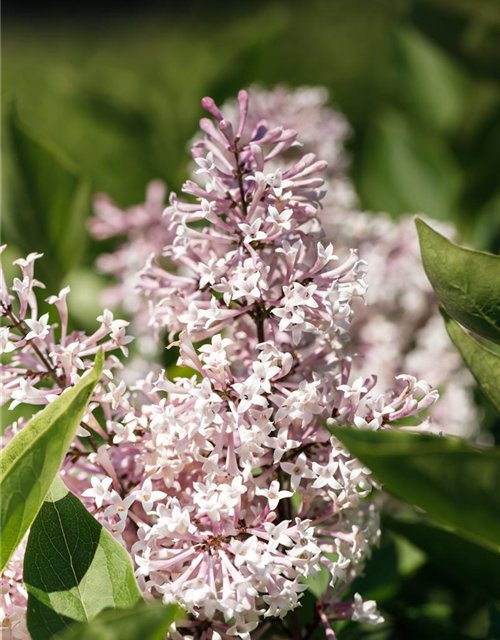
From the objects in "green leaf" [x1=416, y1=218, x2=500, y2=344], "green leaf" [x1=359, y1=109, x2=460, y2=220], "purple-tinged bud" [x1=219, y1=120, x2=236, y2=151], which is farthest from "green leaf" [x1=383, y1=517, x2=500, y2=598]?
"green leaf" [x1=359, y1=109, x2=460, y2=220]

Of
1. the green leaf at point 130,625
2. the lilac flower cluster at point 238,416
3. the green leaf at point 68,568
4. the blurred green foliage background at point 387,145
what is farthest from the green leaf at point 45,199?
the green leaf at point 130,625

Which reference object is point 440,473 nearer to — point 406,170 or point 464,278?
point 464,278

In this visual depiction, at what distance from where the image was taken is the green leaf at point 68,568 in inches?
23.0

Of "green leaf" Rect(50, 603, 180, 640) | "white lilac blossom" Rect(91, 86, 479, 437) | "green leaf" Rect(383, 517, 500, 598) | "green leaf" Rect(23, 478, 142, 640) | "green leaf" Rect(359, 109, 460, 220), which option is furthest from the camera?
"green leaf" Rect(359, 109, 460, 220)

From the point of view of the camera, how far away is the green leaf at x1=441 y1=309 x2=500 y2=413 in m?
0.61

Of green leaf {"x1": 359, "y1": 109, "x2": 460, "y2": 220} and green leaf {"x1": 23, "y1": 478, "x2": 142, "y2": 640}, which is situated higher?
green leaf {"x1": 23, "y1": 478, "x2": 142, "y2": 640}

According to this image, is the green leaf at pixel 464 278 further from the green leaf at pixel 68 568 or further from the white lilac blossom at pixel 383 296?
the white lilac blossom at pixel 383 296

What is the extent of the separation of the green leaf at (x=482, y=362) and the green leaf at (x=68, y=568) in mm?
287

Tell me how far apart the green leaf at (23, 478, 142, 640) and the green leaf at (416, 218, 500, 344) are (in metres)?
0.31

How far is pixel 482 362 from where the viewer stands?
2.01ft

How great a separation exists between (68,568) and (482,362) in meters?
0.34

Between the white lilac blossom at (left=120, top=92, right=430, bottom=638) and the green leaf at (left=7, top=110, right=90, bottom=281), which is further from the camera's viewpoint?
the green leaf at (left=7, top=110, right=90, bottom=281)

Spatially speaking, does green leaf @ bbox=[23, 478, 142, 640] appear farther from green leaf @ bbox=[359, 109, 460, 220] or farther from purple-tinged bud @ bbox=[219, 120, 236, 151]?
green leaf @ bbox=[359, 109, 460, 220]

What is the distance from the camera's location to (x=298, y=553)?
0.59 metres
